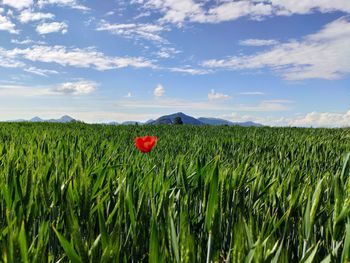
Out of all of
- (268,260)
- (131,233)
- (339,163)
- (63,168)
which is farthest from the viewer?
(339,163)

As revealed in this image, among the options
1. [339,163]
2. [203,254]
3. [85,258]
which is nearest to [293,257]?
[203,254]

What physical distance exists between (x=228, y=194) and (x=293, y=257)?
1.16 feet

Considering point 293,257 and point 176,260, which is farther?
point 293,257

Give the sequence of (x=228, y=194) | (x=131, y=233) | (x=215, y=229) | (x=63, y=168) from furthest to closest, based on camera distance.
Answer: (x=63, y=168) → (x=228, y=194) → (x=131, y=233) → (x=215, y=229)

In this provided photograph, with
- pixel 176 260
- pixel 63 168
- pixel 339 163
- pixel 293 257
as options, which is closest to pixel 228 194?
pixel 293 257

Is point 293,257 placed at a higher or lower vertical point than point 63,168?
lower

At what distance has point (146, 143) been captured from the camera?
3.27 metres

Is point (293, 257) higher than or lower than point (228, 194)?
lower

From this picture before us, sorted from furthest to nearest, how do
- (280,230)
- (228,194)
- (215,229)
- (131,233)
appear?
1. (228,194)
2. (280,230)
3. (131,233)
4. (215,229)

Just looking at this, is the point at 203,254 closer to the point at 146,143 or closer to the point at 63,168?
the point at 63,168

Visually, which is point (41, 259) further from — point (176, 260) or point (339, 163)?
point (339, 163)

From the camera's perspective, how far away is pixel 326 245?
48.9 inches

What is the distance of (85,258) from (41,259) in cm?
13

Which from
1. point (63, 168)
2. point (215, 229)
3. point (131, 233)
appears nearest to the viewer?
point (215, 229)
